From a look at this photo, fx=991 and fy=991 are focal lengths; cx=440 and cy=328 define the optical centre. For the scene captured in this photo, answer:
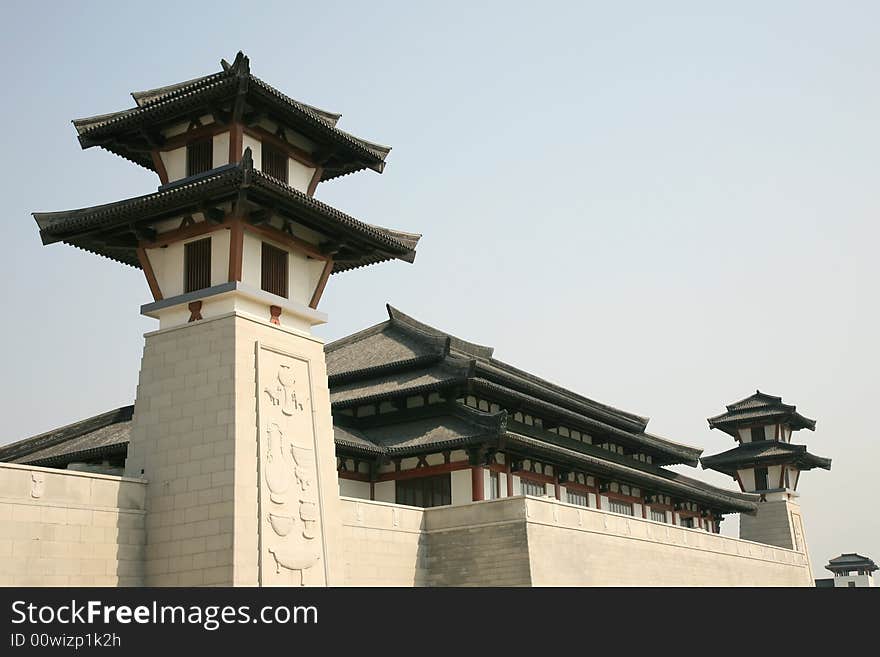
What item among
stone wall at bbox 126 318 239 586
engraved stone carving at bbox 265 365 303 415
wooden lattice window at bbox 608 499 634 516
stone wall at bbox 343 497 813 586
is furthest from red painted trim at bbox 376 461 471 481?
stone wall at bbox 126 318 239 586

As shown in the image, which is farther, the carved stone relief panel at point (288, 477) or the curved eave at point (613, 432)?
the curved eave at point (613, 432)

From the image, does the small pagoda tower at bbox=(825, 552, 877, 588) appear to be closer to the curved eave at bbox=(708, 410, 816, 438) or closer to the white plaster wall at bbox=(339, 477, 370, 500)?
the curved eave at bbox=(708, 410, 816, 438)

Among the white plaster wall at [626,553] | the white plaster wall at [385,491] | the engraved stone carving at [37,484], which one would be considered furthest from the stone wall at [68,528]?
the white plaster wall at [385,491]

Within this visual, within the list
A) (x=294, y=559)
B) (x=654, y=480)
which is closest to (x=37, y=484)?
(x=294, y=559)

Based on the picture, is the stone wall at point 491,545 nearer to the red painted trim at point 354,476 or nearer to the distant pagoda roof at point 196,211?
the red painted trim at point 354,476

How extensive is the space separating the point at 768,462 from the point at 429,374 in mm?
35158

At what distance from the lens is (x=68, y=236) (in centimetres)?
2877

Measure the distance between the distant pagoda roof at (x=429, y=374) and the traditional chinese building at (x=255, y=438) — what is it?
303 mm

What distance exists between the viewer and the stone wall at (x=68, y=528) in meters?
22.6

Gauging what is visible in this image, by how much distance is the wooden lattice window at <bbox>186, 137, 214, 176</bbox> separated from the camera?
1144 inches

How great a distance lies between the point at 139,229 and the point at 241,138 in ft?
13.0

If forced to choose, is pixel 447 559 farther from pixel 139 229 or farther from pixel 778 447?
pixel 778 447
